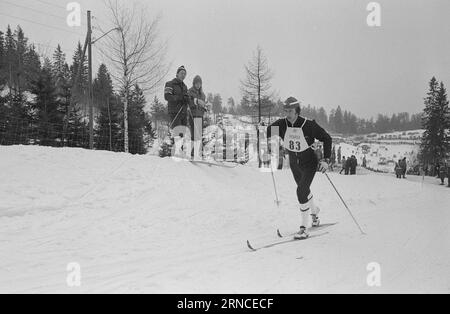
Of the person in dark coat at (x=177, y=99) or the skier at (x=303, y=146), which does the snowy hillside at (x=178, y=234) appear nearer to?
the skier at (x=303, y=146)

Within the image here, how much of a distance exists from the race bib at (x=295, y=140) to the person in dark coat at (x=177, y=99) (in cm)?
529

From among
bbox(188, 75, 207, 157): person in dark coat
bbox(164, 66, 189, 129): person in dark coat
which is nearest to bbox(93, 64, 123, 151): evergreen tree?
bbox(188, 75, 207, 157): person in dark coat

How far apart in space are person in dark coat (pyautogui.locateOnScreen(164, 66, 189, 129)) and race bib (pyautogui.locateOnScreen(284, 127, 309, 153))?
5291mm

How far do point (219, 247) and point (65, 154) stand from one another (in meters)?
5.92

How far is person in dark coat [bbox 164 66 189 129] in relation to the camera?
438 inches

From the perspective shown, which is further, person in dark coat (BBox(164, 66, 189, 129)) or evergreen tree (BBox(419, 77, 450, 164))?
evergreen tree (BBox(419, 77, 450, 164))

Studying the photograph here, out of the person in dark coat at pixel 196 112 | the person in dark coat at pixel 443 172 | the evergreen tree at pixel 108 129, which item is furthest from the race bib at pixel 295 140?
the person in dark coat at pixel 443 172

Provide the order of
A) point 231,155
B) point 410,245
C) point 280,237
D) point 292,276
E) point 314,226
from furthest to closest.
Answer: point 231,155
point 314,226
point 280,237
point 410,245
point 292,276

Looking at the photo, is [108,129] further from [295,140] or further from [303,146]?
[303,146]

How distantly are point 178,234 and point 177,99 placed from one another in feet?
19.1

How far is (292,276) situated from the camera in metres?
4.09

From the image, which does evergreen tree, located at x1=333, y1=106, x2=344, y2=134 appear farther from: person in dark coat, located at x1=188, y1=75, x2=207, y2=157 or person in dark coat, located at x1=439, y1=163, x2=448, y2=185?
person in dark coat, located at x1=188, y1=75, x2=207, y2=157
